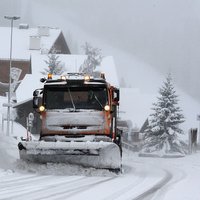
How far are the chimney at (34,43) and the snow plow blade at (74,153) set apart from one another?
219 ft

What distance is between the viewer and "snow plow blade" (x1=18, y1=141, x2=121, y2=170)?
13359mm

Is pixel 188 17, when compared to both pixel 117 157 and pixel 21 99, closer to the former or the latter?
pixel 21 99

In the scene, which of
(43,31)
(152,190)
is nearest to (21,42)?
(43,31)

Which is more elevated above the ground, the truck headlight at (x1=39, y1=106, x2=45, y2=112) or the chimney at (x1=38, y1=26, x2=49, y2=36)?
the chimney at (x1=38, y1=26, x2=49, y2=36)

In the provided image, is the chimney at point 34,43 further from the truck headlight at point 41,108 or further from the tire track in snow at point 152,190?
the tire track in snow at point 152,190

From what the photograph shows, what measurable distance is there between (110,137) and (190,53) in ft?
540

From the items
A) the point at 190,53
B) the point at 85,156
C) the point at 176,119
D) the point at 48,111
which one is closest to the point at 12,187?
the point at 85,156

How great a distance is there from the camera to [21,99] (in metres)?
52.8

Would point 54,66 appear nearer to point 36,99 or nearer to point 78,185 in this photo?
point 36,99

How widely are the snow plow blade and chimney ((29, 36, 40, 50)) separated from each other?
66720 millimetres

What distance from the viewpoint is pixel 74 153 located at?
1342 centimetres

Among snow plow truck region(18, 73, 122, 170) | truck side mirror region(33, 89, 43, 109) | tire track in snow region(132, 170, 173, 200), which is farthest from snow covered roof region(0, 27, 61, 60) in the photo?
tire track in snow region(132, 170, 173, 200)

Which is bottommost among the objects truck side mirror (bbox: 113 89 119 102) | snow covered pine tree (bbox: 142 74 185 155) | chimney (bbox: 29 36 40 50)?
snow covered pine tree (bbox: 142 74 185 155)

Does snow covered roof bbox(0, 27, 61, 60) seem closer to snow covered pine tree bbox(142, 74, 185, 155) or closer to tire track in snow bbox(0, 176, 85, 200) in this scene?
snow covered pine tree bbox(142, 74, 185, 155)
